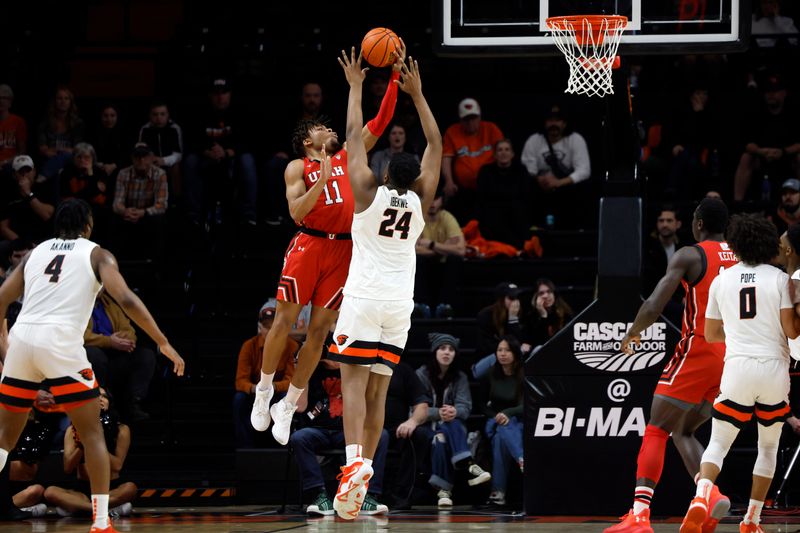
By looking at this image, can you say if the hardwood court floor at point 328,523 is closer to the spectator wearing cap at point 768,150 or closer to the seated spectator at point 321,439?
the seated spectator at point 321,439

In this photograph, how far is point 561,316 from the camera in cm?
1245

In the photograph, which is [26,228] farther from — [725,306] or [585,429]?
[725,306]

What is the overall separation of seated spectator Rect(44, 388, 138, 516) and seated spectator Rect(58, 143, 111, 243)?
3.56m

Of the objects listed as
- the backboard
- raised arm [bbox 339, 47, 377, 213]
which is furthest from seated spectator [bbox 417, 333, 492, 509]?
raised arm [bbox 339, 47, 377, 213]

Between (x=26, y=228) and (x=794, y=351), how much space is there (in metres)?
9.07

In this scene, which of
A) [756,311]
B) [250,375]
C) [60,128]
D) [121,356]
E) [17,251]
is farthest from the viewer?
[60,128]

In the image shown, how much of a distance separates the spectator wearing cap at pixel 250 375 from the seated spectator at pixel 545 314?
2.23 metres

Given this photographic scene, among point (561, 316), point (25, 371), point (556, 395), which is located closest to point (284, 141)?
point (561, 316)

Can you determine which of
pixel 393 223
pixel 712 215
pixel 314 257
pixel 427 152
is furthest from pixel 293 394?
pixel 712 215

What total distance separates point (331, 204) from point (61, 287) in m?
1.95

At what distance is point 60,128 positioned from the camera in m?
15.6

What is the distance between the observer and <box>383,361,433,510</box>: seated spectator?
11523 millimetres

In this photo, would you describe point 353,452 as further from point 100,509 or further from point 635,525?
point 635,525

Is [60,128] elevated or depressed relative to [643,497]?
elevated
